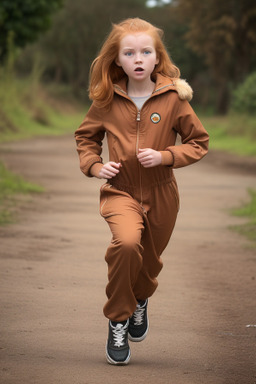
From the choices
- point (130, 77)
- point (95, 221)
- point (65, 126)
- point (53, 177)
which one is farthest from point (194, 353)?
point (65, 126)

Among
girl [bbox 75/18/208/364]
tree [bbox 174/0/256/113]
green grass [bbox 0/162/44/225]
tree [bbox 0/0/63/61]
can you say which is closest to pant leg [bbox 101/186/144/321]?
girl [bbox 75/18/208/364]

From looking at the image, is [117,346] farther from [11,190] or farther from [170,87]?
[11,190]

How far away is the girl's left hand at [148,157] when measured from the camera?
13.6ft

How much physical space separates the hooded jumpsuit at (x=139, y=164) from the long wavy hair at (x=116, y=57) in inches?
4.2

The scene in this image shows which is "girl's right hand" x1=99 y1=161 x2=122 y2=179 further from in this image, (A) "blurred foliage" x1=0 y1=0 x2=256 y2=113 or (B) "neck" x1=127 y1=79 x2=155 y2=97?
(A) "blurred foliage" x1=0 y1=0 x2=256 y2=113

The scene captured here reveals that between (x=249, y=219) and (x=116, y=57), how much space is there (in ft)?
20.4

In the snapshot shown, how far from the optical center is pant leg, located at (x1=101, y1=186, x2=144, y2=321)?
4.10 meters

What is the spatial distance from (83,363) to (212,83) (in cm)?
6576

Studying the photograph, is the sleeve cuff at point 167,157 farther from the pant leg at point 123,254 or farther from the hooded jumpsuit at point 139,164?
the pant leg at point 123,254

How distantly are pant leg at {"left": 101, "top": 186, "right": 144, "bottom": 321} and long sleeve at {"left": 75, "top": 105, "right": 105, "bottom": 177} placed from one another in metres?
0.25

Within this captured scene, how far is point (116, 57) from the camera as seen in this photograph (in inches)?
180

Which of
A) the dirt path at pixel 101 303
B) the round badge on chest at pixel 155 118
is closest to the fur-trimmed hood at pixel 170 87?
the round badge on chest at pixel 155 118

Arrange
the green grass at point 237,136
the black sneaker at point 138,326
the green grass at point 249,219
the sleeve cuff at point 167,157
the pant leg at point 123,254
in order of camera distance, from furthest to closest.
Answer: the green grass at point 237,136 → the green grass at point 249,219 → the black sneaker at point 138,326 → the sleeve cuff at point 167,157 → the pant leg at point 123,254

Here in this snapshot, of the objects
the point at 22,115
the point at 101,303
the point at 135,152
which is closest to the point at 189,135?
the point at 135,152
